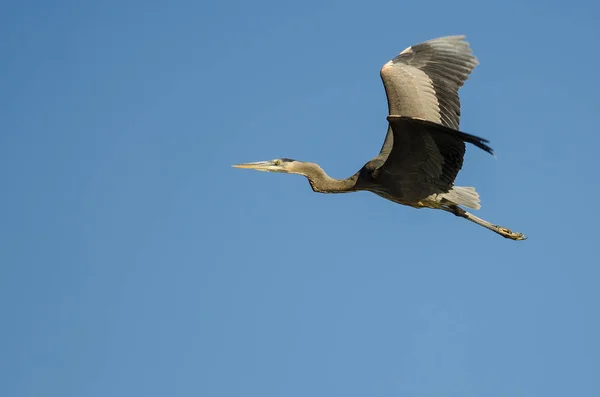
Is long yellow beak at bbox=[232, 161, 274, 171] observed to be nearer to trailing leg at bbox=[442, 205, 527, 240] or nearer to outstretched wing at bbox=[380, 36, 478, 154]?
outstretched wing at bbox=[380, 36, 478, 154]

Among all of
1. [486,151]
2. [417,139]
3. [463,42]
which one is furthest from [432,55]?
[486,151]

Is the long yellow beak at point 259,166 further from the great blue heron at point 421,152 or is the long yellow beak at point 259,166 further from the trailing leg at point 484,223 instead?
the trailing leg at point 484,223

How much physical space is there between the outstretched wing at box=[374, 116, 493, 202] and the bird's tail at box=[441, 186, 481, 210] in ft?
0.72

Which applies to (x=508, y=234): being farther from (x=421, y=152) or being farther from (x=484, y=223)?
(x=421, y=152)

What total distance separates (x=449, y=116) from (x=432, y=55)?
985 mm

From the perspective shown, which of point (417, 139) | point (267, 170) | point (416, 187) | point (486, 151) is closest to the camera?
point (486, 151)

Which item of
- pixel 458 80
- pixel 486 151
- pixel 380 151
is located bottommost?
pixel 486 151

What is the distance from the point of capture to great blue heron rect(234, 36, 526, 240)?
10.5m

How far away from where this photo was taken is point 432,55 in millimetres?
11906

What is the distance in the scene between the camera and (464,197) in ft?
37.3

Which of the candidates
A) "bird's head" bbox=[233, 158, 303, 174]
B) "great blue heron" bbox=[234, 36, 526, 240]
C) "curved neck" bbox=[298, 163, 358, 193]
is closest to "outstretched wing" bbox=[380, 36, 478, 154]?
"great blue heron" bbox=[234, 36, 526, 240]

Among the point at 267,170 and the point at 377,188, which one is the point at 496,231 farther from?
the point at 267,170

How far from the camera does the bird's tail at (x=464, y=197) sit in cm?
1129

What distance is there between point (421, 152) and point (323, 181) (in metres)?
1.63
